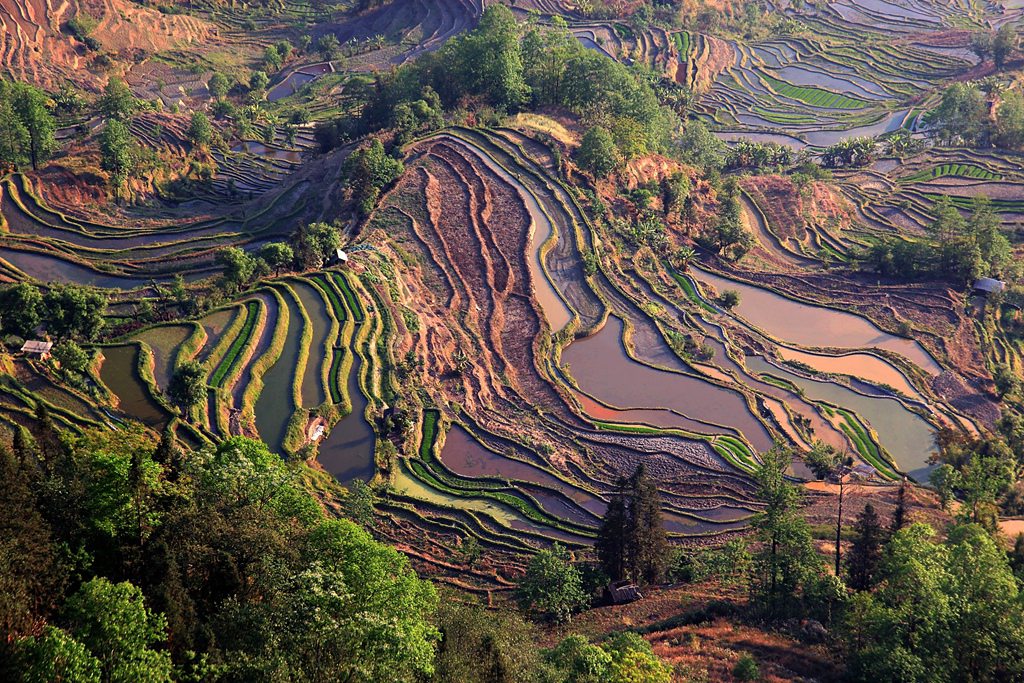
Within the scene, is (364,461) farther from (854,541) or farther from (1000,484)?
(1000,484)

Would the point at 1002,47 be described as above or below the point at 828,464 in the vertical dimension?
above

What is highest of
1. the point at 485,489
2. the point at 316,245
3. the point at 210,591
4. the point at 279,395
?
the point at 316,245

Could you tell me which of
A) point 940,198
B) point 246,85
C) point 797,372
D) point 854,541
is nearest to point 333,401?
point 854,541

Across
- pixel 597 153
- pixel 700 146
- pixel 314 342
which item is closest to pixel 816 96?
pixel 700 146

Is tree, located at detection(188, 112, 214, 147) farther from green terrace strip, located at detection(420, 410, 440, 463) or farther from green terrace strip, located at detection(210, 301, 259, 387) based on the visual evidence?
green terrace strip, located at detection(420, 410, 440, 463)

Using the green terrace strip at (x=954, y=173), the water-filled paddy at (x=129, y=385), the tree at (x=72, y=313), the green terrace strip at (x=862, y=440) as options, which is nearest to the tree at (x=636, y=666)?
the water-filled paddy at (x=129, y=385)

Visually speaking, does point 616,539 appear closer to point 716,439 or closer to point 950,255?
point 716,439

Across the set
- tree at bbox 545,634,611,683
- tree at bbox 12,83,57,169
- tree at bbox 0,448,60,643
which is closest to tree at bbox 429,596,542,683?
tree at bbox 545,634,611,683
